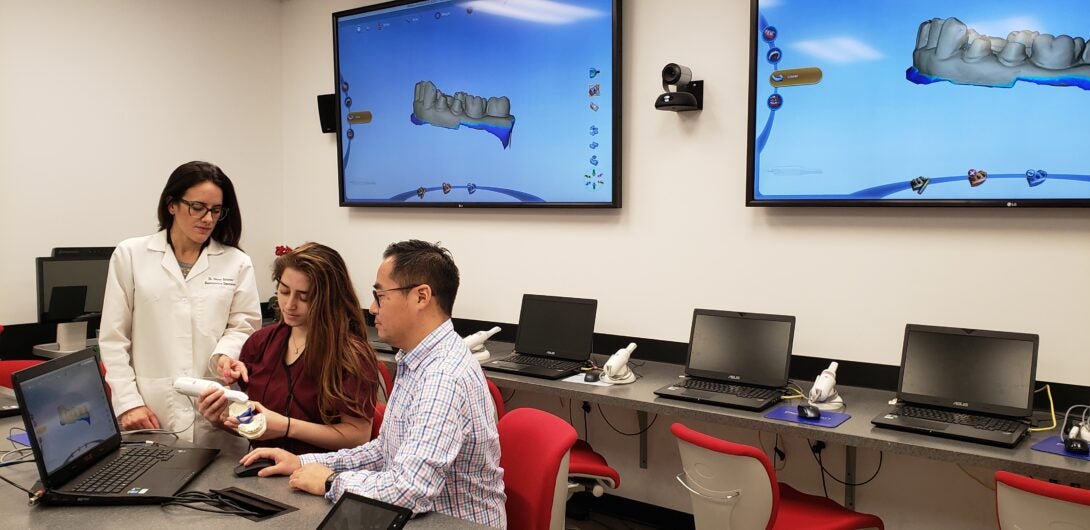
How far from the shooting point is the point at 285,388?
2426 mm

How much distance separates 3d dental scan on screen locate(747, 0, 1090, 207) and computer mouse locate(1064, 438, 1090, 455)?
830mm

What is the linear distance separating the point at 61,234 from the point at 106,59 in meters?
0.95

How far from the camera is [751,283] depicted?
142 inches

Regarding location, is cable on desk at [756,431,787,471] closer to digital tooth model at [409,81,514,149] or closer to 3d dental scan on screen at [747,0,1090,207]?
3d dental scan on screen at [747,0,1090,207]

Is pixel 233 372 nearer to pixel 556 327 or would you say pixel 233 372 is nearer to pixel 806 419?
pixel 556 327

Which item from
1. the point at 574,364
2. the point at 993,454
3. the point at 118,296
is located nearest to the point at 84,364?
the point at 118,296

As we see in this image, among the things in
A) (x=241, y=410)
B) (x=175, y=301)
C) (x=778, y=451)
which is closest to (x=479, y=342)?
(x=778, y=451)

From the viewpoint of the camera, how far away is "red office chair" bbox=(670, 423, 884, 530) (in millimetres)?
2570

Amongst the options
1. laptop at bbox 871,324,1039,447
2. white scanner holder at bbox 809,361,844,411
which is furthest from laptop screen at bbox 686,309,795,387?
laptop at bbox 871,324,1039,447

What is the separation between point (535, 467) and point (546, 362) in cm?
163

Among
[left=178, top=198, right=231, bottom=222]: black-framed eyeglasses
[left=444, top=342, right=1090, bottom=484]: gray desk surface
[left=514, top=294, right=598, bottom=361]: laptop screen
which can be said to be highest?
[left=178, top=198, right=231, bottom=222]: black-framed eyeglasses

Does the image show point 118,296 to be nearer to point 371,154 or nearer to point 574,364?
point 574,364

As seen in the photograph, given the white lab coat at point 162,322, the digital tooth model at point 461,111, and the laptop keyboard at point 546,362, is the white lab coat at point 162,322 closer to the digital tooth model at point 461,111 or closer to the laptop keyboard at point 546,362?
the laptop keyboard at point 546,362

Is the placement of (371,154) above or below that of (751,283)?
above
